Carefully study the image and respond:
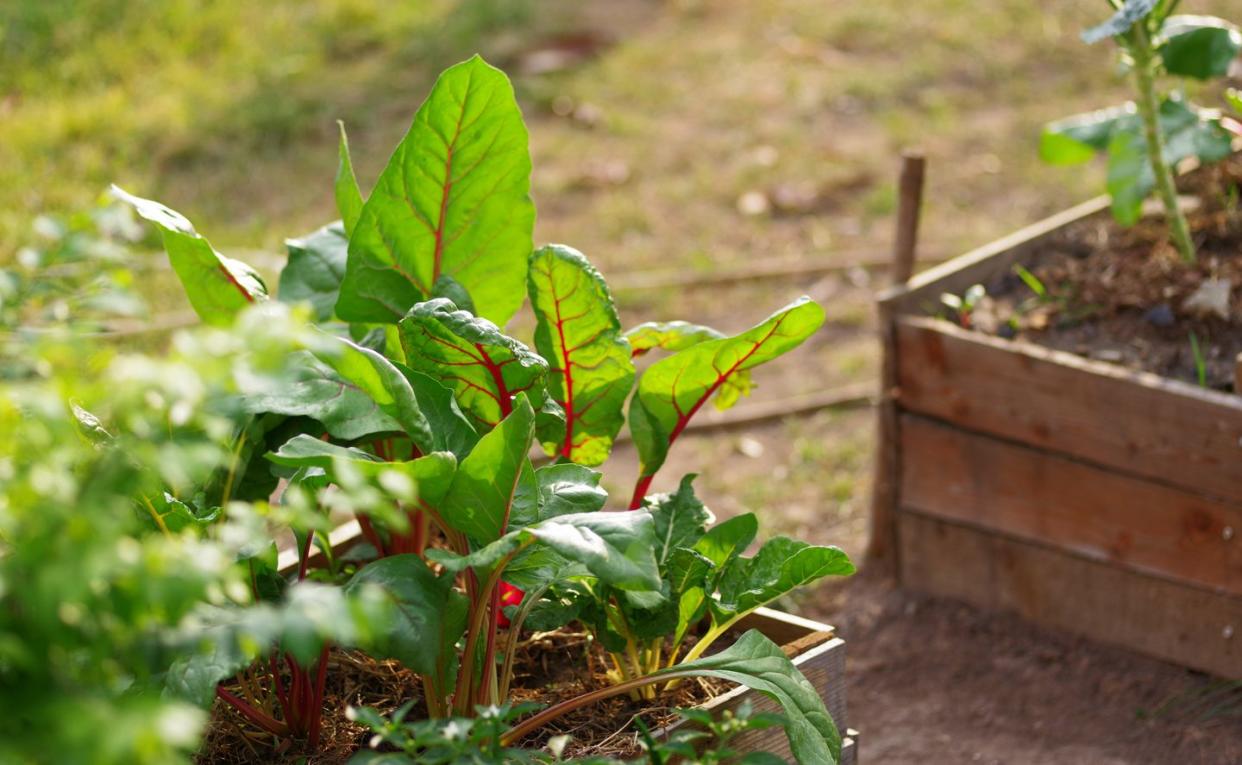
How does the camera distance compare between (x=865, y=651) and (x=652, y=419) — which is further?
(x=865, y=651)

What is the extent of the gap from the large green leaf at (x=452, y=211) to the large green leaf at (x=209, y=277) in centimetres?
14

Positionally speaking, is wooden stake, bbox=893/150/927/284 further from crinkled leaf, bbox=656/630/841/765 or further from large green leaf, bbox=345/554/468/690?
large green leaf, bbox=345/554/468/690

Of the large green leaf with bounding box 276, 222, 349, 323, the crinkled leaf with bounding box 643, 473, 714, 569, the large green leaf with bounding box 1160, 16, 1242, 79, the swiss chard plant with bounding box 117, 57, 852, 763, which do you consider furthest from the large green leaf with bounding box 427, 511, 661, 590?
the large green leaf with bounding box 1160, 16, 1242, 79

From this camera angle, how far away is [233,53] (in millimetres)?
6012

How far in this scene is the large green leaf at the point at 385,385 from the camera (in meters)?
1.56

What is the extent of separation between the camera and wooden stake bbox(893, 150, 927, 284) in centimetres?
289

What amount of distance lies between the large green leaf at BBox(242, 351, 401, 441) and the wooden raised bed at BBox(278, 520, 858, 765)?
483mm

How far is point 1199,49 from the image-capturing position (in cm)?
278

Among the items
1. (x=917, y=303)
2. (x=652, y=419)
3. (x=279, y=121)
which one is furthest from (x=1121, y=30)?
(x=279, y=121)

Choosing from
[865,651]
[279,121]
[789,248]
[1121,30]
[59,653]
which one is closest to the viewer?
[59,653]

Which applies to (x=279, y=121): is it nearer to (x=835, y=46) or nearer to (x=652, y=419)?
(x=835, y=46)

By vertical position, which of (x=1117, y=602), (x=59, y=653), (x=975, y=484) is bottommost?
(x=1117, y=602)

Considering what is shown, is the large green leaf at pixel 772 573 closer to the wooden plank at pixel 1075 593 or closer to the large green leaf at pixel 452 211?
the large green leaf at pixel 452 211

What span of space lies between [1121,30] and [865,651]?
52.3 inches
